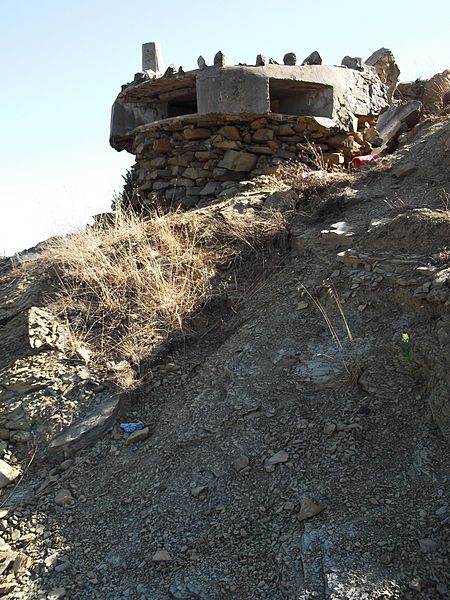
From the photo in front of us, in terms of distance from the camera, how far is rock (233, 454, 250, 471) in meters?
3.16

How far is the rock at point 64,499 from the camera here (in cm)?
341

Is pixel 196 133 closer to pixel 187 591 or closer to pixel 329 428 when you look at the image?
pixel 329 428

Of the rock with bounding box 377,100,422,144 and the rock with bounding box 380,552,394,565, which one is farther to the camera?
the rock with bounding box 377,100,422,144

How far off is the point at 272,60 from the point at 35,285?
3.64 meters

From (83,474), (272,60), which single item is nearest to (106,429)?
(83,474)

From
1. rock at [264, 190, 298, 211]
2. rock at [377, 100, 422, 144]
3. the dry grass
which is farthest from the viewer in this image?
rock at [377, 100, 422, 144]

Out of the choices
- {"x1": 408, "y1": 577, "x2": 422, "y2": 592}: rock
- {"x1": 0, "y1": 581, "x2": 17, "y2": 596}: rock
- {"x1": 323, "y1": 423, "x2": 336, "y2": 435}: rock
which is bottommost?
{"x1": 0, "y1": 581, "x2": 17, "y2": 596}: rock

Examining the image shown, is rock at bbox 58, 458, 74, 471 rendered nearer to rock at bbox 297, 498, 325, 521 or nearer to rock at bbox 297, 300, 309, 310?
rock at bbox 297, 498, 325, 521

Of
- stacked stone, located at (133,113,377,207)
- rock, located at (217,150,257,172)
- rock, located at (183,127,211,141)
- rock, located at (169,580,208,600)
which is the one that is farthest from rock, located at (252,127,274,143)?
rock, located at (169,580,208,600)

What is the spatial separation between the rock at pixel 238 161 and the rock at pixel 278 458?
163 inches

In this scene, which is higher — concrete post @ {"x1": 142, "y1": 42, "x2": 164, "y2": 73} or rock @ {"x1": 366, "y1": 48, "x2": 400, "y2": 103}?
concrete post @ {"x1": 142, "y1": 42, "x2": 164, "y2": 73}

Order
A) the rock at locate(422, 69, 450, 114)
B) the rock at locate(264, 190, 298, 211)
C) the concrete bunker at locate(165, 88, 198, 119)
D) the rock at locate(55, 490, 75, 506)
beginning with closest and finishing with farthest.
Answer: the rock at locate(55, 490, 75, 506)
the rock at locate(264, 190, 298, 211)
the concrete bunker at locate(165, 88, 198, 119)
the rock at locate(422, 69, 450, 114)

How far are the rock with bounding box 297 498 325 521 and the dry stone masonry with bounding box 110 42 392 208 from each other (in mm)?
4235

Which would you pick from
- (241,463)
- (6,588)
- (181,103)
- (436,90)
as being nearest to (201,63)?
(181,103)
